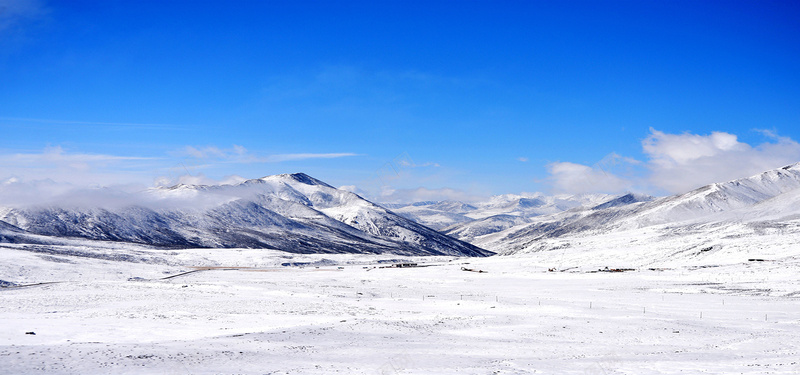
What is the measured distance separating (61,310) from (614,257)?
103 metres

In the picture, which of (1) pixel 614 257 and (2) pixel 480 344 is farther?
(1) pixel 614 257

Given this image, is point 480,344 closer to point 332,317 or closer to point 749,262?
point 332,317

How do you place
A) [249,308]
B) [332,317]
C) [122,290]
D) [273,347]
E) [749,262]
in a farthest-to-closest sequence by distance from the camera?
[749,262], [122,290], [249,308], [332,317], [273,347]

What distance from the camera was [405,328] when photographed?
3881cm

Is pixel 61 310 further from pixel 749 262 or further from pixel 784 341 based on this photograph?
pixel 749 262

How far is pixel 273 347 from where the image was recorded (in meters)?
30.3

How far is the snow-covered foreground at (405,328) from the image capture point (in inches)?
1062

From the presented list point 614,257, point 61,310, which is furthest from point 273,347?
point 614,257

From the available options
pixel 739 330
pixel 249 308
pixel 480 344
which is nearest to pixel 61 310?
pixel 249 308

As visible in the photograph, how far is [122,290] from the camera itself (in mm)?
57781

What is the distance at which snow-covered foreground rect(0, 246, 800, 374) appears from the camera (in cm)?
2697

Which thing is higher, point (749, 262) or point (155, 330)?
point (749, 262)

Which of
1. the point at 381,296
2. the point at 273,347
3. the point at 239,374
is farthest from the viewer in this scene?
the point at 381,296

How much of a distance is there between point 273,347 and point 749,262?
274 feet
